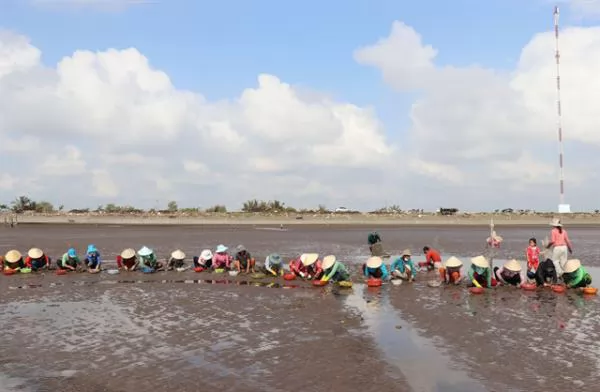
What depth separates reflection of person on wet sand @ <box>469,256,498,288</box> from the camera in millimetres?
17109

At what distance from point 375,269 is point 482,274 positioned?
3.49 meters

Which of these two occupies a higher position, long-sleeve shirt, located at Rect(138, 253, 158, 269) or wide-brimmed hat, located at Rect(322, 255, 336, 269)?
wide-brimmed hat, located at Rect(322, 255, 336, 269)

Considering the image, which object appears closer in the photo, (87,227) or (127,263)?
(127,263)

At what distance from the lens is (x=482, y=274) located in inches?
679

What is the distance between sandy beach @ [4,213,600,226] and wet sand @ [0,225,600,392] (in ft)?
132

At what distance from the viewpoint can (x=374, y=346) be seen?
34.8 ft

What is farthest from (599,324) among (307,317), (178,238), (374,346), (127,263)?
(178,238)

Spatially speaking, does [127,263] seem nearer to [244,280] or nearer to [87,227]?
[244,280]

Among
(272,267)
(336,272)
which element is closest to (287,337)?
(336,272)

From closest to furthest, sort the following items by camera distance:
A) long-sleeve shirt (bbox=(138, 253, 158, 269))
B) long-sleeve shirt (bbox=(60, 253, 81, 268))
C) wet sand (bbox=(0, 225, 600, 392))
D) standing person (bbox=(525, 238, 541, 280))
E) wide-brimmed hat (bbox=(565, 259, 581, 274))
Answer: wet sand (bbox=(0, 225, 600, 392)) < wide-brimmed hat (bbox=(565, 259, 581, 274)) < standing person (bbox=(525, 238, 541, 280)) < long-sleeve shirt (bbox=(60, 253, 81, 268)) < long-sleeve shirt (bbox=(138, 253, 158, 269))

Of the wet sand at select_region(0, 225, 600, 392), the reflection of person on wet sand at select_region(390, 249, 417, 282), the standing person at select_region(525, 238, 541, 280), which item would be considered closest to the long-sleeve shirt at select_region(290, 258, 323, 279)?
the wet sand at select_region(0, 225, 600, 392)

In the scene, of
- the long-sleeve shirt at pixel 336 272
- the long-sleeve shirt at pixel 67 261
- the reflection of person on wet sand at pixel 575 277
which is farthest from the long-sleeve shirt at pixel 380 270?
the long-sleeve shirt at pixel 67 261

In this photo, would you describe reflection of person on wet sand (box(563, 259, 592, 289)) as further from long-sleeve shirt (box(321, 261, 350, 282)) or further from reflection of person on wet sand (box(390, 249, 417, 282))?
long-sleeve shirt (box(321, 261, 350, 282))

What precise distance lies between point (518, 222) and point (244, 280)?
49.4 metres
